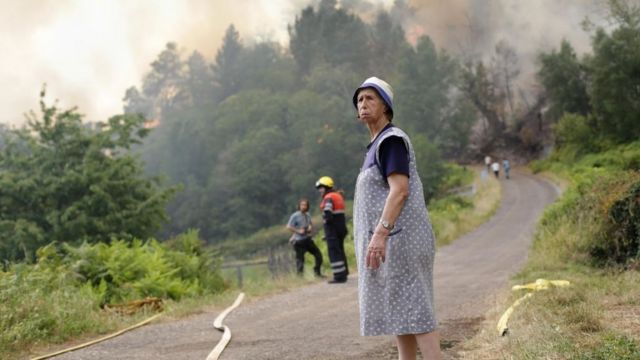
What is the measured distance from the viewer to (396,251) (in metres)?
3.45

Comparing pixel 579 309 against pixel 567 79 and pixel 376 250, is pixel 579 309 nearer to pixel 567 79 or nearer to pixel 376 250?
pixel 376 250

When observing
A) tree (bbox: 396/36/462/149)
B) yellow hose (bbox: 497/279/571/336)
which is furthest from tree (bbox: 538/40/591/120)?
yellow hose (bbox: 497/279/571/336)

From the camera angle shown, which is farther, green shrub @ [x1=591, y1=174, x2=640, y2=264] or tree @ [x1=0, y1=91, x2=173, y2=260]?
tree @ [x1=0, y1=91, x2=173, y2=260]

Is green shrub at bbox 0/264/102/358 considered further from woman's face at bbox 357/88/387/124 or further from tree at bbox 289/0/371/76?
tree at bbox 289/0/371/76

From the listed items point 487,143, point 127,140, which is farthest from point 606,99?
point 127,140

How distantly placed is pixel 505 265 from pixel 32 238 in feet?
54.8

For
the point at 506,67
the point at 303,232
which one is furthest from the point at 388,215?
the point at 506,67

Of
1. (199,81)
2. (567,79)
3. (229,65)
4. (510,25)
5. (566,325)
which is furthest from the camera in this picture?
(199,81)

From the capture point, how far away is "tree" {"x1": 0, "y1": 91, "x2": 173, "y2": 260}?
23.5 m

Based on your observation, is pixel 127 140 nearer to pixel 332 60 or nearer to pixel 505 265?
pixel 505 265

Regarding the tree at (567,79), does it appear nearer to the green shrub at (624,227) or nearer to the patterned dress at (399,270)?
the green shrub at (624,227)

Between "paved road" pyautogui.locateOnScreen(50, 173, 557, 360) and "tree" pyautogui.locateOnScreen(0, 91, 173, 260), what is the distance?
44.7ft

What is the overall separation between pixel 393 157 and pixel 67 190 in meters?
23.2

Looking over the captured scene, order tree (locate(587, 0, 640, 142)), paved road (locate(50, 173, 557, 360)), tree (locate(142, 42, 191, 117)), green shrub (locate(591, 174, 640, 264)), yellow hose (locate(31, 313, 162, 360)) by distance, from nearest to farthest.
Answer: paved road (locate(50, 173, 557, 360)) → yellow hose (locate(31, 313, 162, 360)) → green shrub (locate(591, 174, 640, 264)) → tree (locate(587, 0, 640, 142)) → tree (locate(142, 42, 191, 117))
